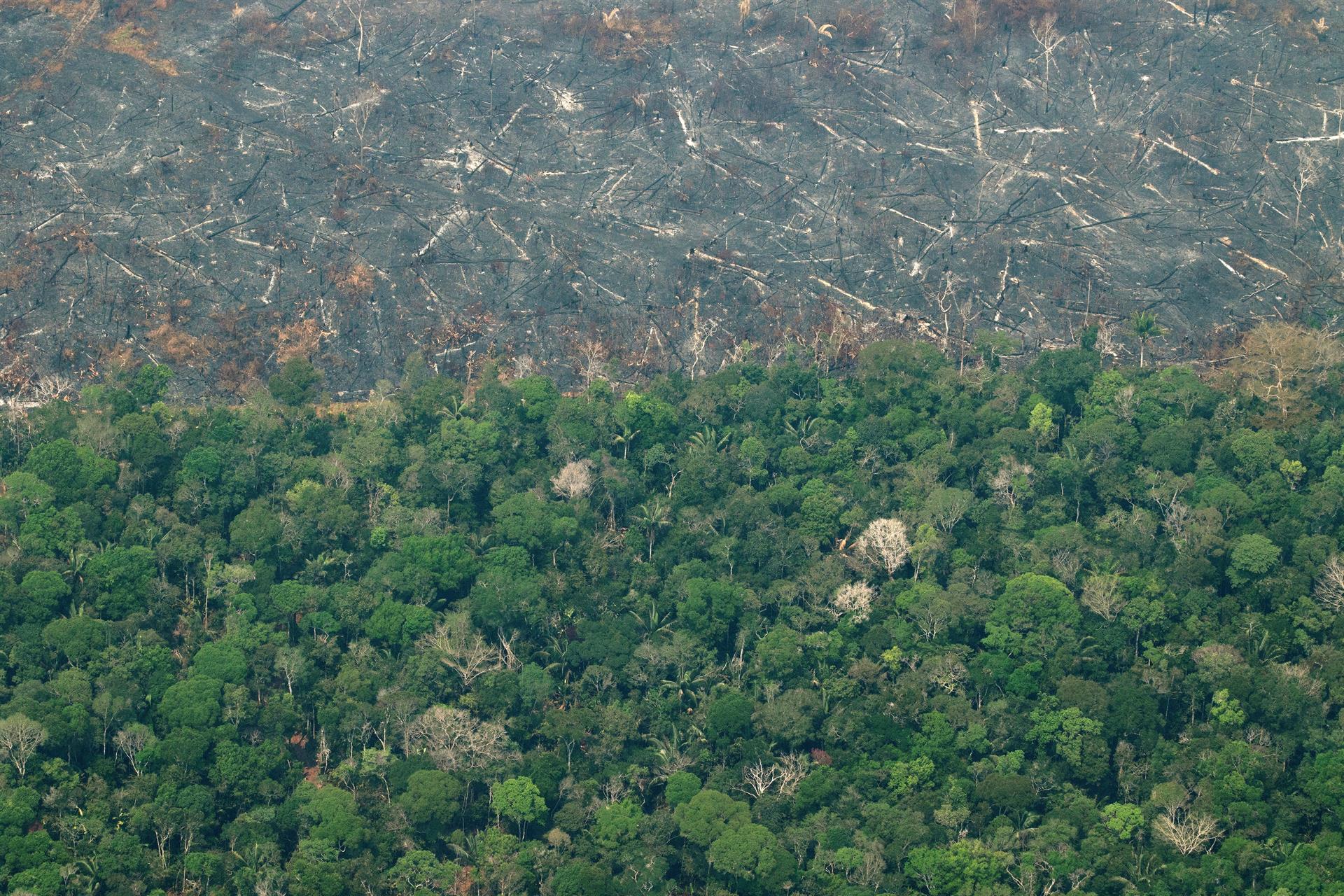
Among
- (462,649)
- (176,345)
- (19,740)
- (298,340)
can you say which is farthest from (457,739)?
(176,345)

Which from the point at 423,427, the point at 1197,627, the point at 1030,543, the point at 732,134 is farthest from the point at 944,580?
the point at 732,134

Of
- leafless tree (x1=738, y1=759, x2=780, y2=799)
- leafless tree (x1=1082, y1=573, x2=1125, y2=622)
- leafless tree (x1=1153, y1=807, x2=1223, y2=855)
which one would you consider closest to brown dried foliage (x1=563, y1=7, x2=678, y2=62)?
leafless tree (x1=1082, y1=573, x2=1125, y2=622)

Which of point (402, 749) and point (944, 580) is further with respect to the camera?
point (944, 580)

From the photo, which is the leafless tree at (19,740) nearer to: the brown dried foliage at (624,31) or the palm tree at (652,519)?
the palm tree at (652,519)

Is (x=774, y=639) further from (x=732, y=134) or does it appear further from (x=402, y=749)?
(x=732, y=134)

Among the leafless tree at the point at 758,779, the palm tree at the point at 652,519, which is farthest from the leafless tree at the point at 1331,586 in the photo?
the palm tree at the point at 652,519

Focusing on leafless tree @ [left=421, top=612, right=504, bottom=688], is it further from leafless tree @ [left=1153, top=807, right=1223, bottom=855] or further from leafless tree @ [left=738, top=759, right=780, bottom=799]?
leafless tree @ [left=1153, top=807, right=1223, bottom=855]
